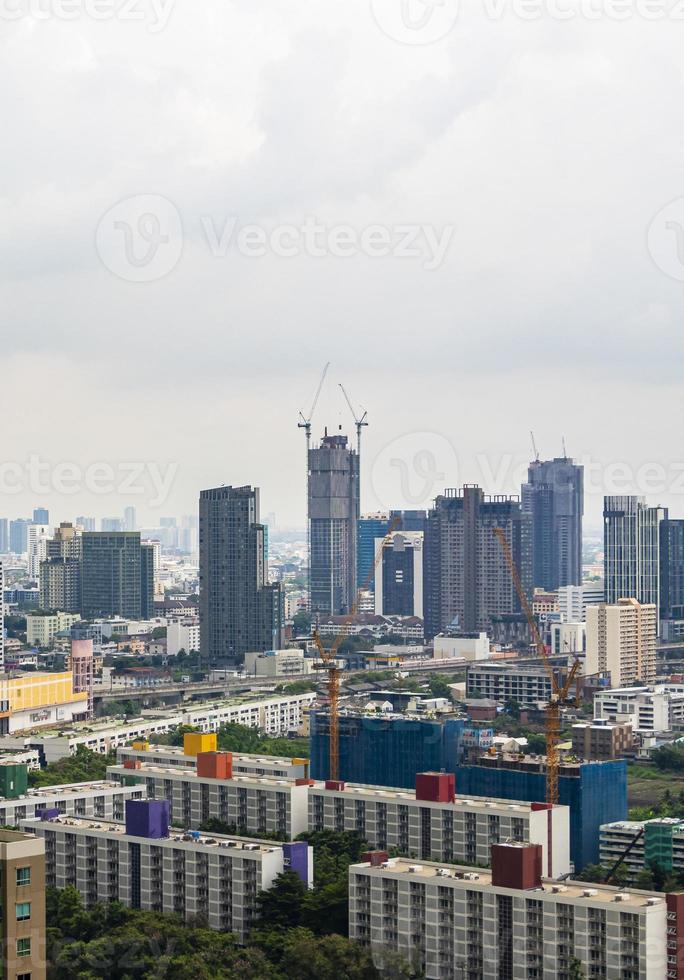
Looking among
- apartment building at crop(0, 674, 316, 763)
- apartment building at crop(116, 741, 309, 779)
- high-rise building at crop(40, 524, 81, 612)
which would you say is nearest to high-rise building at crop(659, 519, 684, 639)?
apartment building at crop(0, 674, 316, 763)

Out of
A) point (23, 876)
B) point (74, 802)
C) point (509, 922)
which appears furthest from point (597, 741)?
point (23, 876)

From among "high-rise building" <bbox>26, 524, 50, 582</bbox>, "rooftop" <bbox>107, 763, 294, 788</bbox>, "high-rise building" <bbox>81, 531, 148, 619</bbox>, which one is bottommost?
"rooftop" <bbox>107, 763, 294, 788</bbox>

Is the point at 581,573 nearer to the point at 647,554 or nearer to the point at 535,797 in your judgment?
the point at 647,554

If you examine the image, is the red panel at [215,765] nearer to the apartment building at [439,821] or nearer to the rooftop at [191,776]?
the rooftop at [191,776]

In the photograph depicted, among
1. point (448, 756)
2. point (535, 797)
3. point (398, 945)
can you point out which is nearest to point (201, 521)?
point (448, 756)

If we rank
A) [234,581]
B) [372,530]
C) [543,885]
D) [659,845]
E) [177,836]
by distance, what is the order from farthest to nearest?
[372,530] → [234,581] → [659,845] → [177,836] → [543,885]

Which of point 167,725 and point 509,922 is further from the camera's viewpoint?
point 167,725

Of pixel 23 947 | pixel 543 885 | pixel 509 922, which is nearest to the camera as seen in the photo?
pixel 23 947

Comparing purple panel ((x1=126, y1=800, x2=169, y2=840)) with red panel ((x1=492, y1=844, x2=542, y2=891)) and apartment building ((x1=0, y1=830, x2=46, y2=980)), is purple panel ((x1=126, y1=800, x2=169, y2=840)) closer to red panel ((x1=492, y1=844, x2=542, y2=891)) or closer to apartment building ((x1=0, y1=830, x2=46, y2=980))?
red panel ((x1=492, y1=844, x2=542, y2=891))

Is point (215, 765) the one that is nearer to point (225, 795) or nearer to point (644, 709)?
point (225, 795)
